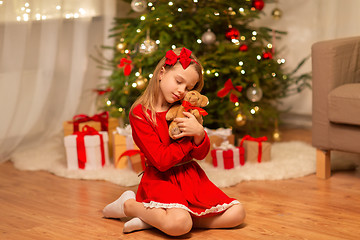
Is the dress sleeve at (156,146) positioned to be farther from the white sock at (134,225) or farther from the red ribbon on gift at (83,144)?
the red ribbon on gift at (83,144)

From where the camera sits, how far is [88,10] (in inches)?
143

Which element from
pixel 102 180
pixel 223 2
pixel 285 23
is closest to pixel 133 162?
pixel 102 180

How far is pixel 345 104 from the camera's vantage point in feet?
8.20

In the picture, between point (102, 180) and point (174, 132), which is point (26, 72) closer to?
point (102, 180)

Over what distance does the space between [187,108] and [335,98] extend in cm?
90

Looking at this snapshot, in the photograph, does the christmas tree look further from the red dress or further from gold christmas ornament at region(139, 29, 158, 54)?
the red dress

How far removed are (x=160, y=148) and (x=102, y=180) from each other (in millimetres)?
883

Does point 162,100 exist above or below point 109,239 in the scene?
above

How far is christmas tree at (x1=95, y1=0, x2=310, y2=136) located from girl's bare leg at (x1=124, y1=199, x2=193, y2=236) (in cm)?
123

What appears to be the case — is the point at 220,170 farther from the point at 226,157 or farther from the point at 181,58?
the point at 181,58

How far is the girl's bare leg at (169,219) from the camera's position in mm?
1884

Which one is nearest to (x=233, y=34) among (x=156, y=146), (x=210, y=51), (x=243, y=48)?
(x=243, y=48)

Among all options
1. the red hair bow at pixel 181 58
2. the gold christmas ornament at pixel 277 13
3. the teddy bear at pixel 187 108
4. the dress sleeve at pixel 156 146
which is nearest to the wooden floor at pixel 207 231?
the dress sleeve at pixel 156 146

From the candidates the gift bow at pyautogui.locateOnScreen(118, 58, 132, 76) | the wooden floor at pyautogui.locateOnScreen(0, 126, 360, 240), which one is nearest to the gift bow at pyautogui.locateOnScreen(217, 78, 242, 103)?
the gift bow at pyautogui.locateOnScreen(118, 58, 132, 76)
